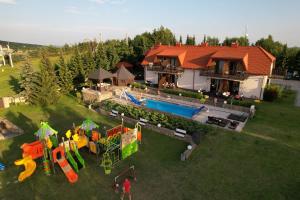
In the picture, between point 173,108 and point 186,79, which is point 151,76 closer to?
point 186,79

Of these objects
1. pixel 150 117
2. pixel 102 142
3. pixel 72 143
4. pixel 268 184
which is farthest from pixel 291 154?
pixel 72 143

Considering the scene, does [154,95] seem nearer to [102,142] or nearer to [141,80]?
[141,80]

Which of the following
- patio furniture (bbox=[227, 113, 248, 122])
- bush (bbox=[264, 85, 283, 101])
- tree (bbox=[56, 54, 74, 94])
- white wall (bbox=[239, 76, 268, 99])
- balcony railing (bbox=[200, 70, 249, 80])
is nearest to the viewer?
patio furniture (bbox=[227, 113, 248, 122])

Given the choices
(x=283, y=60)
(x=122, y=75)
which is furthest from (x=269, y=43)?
(x=122, y=75)

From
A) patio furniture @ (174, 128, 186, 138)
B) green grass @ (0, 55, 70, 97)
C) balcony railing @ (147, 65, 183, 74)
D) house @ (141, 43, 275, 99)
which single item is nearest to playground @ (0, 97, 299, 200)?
patio furniture @ (174, 128, 186, 138)

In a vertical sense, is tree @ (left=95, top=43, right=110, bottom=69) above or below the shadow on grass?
above

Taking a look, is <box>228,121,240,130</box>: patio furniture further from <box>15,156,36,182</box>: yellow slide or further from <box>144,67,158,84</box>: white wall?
<box>144,67,158,84</box>: white wall

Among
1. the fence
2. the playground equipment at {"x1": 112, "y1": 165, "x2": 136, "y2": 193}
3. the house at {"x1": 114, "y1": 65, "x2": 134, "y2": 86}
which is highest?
the house at {"x1": 114, "y1": 65, "x2": 134, "y2": 86}
